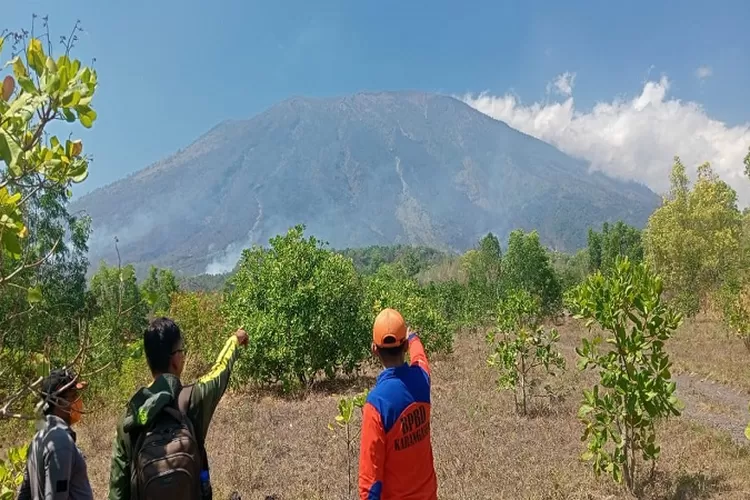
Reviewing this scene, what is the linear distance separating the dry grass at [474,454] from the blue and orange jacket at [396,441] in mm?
3227

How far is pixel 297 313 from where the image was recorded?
1297 centimetres

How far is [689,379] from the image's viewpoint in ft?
42.3

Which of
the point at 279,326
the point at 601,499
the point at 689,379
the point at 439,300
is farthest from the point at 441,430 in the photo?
the point at 439,300

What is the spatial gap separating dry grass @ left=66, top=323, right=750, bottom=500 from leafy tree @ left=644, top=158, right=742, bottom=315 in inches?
742

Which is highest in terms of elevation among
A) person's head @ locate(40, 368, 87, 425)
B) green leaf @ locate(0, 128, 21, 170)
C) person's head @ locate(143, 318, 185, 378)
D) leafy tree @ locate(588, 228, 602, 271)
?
leafy tree @ locate(588, 228, 602, 271)

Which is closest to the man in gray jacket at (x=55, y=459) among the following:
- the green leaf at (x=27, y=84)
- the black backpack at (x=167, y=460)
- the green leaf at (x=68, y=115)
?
the black backpack at (x=167, y=460)

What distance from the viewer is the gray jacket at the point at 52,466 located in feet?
8.12

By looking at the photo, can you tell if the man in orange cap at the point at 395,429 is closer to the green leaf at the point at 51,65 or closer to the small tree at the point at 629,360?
the green leaf at the point at 51,65

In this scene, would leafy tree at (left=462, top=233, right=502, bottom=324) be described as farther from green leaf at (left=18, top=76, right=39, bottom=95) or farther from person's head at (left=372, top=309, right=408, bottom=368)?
green leaf at (left=18, top=76, right=39, bottom=95)

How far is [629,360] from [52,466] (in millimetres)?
4741

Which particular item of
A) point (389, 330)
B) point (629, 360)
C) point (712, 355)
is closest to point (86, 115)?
point (389, 330)

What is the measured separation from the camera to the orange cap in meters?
2.66

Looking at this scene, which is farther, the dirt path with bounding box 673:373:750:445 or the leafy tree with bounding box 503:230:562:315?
the leafy tree with bounding box 503:230:562:315

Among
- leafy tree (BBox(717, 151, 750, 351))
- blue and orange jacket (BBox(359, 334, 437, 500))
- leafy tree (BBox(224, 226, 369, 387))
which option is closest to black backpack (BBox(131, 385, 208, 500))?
blue and orange jacket (BBox(359, 334, 437, 500))
